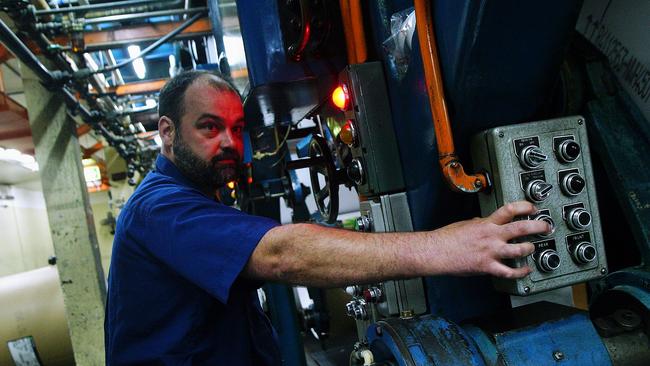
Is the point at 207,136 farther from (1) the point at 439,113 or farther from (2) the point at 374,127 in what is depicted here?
(1) the point at 439,113

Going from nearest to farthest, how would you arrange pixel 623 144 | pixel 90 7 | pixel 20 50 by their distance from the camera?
pixel 623 144 → pixel 20 50 → pixel 90 7

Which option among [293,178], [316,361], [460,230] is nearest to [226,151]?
[460,230]

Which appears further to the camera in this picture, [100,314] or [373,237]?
[100,314]

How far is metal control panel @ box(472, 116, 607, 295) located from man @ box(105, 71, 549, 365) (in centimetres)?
7

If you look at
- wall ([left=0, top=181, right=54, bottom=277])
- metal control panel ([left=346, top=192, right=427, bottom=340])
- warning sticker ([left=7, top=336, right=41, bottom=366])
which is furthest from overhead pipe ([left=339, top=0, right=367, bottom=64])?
wall ([left=0, top=181, right=54, bottom=277])

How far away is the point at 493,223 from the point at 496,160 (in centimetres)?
15

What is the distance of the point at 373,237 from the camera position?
0.97 meters

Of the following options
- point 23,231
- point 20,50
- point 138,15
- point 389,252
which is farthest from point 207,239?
point 23,231

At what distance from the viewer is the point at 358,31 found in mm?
1249

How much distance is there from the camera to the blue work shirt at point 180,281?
3.42 feet

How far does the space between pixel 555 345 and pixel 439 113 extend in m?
0.57

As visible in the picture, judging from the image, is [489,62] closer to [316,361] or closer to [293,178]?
[293,178]

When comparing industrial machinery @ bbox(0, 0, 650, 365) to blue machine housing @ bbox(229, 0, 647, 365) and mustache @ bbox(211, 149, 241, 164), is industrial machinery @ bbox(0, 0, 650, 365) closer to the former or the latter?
blue machine housing @ bbox(229, 0, 647, 365)

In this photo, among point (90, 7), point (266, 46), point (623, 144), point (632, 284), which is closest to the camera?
point (632, 284)
